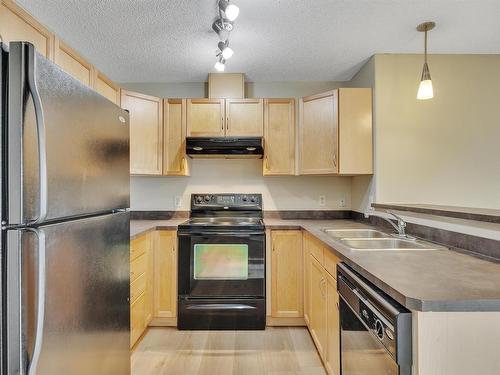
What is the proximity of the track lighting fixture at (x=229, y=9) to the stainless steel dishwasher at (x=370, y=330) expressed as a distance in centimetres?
144

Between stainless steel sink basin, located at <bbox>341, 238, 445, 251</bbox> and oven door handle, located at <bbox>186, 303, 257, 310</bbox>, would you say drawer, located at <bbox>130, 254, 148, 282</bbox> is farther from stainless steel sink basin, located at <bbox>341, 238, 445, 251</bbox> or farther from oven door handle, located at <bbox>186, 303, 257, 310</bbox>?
stainless steel sink basin, located at <bbox>341, 238, 445, 251</bbox>

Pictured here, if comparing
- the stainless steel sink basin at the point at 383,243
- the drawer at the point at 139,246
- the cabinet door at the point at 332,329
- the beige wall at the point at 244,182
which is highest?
the beige wall at the point at 244,182

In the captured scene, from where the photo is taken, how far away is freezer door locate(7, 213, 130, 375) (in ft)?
2.56

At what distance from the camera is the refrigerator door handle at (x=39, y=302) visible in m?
0.79

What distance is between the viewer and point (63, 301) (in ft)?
3.00

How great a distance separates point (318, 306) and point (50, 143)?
1.88m

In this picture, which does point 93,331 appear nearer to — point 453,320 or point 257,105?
point 453,320

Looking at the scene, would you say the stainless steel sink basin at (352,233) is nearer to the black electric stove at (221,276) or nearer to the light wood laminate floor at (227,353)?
the black electric stove at (221,276)

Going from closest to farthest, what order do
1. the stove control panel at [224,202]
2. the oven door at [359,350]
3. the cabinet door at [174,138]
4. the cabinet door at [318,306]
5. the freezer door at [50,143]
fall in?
the freezer door at [50,143]
the oven door at [359,350]
the cabinet door at [318,306]
the cabinet door at [174,138]
the stove control panel at [224,202]

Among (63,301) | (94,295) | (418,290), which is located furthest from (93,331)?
(418,290)

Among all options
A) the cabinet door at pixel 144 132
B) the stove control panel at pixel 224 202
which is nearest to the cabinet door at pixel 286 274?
the stove control panel at pixel 224 202

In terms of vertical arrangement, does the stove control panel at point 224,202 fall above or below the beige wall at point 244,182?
below

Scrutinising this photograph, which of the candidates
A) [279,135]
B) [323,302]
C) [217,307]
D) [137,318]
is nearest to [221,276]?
[217,307]

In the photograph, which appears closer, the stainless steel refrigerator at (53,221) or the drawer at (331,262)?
the stainless steel refrigerator at (53,221)
